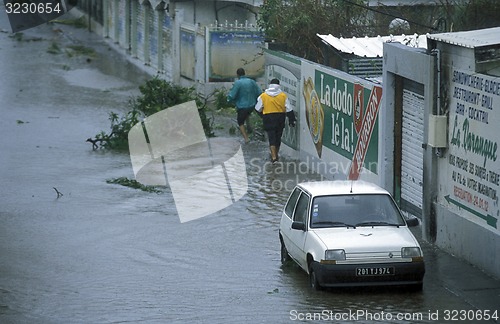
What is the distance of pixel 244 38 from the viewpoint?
3222cm

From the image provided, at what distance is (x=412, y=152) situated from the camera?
17062 mm

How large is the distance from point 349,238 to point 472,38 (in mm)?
3384

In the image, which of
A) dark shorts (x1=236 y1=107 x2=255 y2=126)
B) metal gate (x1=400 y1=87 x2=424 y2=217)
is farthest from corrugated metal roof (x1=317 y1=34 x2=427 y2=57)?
metal gate (x1=400 y1=87 x2=424 y2=217)

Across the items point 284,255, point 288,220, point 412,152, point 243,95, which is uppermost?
point 243,95

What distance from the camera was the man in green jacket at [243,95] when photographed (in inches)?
983

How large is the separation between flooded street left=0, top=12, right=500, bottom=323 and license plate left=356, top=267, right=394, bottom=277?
32 centimetres

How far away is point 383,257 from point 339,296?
0.74 m

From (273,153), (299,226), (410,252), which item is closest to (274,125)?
(273,153)

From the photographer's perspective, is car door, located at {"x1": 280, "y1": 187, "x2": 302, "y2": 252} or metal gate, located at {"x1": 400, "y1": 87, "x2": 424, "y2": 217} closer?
car door, located at {"x1": 280, "y1": 187, "x2": 302, "y2": 252}

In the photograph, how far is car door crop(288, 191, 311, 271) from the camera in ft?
44.4

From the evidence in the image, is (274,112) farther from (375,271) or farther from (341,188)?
(375,271)

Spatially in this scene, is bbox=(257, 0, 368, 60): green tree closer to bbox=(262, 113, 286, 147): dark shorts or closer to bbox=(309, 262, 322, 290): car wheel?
bbox=(262, 113, 286, 147): dark shorts

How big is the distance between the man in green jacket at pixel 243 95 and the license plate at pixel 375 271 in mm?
12606

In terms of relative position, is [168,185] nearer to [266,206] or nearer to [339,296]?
[266,206]
